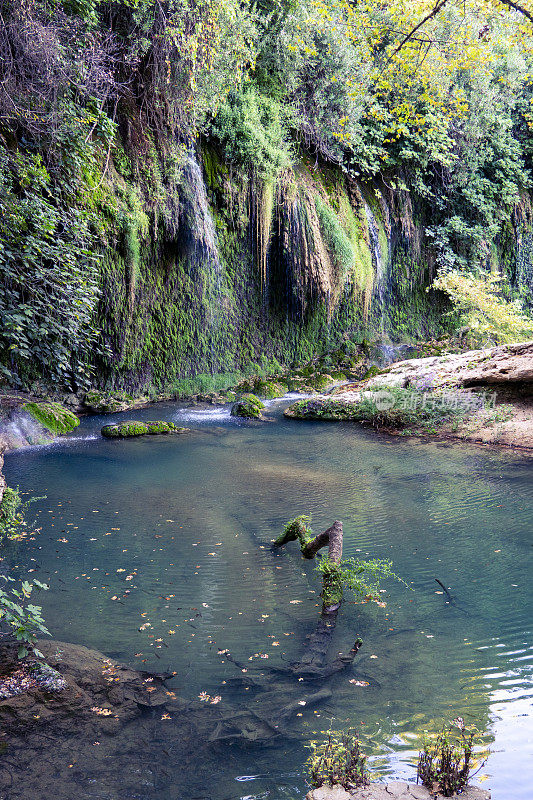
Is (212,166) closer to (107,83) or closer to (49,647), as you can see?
(107,83)

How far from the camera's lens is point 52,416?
826 cm

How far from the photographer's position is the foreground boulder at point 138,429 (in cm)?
829

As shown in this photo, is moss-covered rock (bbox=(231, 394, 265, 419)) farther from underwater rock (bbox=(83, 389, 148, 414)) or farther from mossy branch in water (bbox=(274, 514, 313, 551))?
mossy branch in water (bbox=(274, 514, 313, 551))

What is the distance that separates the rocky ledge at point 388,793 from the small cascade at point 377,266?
14.4m

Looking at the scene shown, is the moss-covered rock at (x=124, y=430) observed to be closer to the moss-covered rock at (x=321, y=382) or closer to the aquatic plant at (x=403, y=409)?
the aquatic plant at (x=403, y=409)

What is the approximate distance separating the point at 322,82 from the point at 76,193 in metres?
7.51

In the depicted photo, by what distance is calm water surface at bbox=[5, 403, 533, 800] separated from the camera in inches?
93.9

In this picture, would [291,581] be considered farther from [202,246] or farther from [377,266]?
[377,266]

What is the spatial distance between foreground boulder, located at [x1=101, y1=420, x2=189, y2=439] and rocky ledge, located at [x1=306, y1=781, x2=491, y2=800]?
6.80 metres

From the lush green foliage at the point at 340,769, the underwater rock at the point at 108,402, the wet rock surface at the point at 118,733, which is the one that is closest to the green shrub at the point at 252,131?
the underwater rock at the point at 108,402

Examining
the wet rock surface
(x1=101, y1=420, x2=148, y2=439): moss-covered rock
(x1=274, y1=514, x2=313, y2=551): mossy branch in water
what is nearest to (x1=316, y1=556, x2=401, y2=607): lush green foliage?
(x1=274, y1=514, x2=313, y2=551): mossy branch in water

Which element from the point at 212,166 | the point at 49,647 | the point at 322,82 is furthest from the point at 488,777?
the point at 322,82

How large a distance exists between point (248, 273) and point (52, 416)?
20.7ft

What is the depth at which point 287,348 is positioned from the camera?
552 inches
